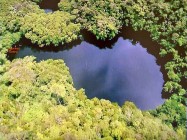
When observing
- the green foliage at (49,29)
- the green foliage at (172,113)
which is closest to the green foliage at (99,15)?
the green foliage at (49,29)

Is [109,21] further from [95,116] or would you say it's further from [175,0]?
[95,116]

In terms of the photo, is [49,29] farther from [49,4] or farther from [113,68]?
[113,68]

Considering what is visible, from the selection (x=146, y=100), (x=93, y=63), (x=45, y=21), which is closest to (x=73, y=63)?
(x=93, y=63)

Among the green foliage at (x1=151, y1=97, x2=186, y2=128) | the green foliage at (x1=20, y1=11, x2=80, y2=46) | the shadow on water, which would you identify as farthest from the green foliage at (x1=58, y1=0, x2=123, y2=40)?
the green foliage at (x1=151, y1=97, x2=186, y2=128)

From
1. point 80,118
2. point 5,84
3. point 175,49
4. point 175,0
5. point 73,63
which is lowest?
point 80,118

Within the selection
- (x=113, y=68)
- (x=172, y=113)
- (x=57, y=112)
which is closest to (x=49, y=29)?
(x=113, y=68)

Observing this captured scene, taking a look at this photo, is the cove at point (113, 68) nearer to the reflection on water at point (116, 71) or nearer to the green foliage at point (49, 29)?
the reflection on water at point (116, 71)

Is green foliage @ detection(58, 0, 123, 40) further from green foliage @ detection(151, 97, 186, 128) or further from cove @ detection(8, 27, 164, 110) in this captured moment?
green foliage @ detection(151, 97, 186, 128)
